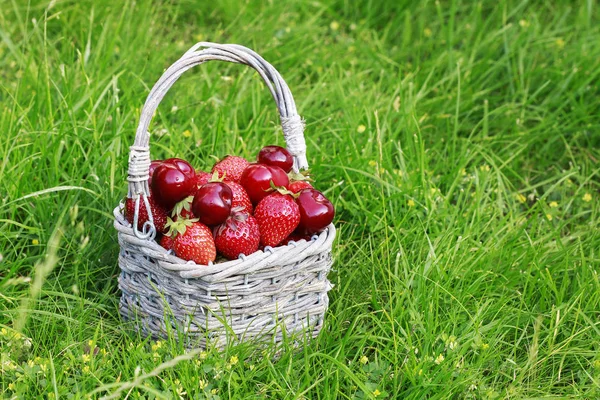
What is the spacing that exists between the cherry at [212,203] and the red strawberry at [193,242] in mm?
31

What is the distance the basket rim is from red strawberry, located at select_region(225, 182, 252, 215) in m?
0.16

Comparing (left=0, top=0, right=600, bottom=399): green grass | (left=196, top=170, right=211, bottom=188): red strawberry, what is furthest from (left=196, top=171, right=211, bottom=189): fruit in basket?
(left=0, top=0, right=600, bottom=399): green grass

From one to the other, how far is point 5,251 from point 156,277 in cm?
57

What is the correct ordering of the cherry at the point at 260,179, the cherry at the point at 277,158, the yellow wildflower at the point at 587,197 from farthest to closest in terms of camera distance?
the yellow wildflower at the point at 587,197 → the cherry at the point at 277,158 → the cherry at the point at 260,179

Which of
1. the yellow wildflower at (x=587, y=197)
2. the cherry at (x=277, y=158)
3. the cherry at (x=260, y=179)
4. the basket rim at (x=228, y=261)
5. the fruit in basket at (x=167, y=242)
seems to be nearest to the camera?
the basket rim at (x=228, y=261)

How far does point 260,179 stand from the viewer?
2.07 m

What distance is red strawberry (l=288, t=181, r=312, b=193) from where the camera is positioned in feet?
7.04

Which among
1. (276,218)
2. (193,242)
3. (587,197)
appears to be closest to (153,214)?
(193,242)

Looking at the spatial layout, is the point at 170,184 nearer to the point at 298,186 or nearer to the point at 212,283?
the point at 212,283

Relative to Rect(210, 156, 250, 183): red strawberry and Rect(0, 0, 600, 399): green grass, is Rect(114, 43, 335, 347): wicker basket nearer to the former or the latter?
Rect(0, 0, 600, 399): green grass

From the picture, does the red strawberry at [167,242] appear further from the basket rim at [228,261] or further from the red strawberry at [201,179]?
the red strawberry at [201,179]

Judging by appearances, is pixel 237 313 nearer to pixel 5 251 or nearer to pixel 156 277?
pixel 156 277

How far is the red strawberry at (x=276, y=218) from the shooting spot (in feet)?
6.49

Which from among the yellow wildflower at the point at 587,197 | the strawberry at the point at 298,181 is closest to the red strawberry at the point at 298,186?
the strawberry at the point at 298,181
